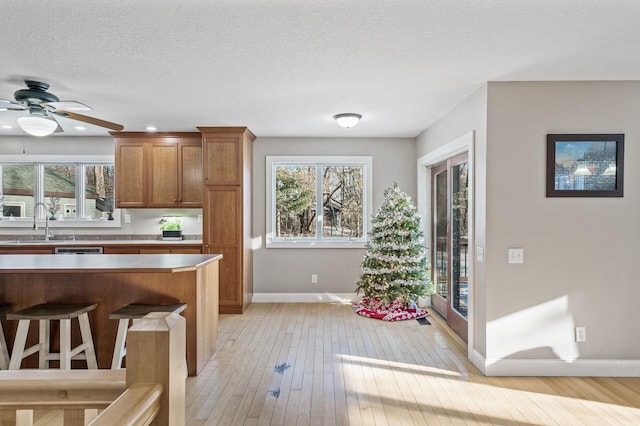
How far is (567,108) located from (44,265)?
4495 mm

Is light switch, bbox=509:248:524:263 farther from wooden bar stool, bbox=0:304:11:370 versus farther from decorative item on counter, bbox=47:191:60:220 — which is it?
decorative item on counter, bbox=47:191:60:220

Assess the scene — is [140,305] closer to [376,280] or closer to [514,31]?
[376,280]

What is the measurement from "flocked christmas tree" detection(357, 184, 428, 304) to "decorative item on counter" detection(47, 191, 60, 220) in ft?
15.7

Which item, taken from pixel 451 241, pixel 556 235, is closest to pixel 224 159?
pixel 451 241

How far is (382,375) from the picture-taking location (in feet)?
10.5

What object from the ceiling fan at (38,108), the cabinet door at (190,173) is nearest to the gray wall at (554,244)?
the ceiling fan at (38,108)

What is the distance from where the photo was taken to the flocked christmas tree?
4898 mm

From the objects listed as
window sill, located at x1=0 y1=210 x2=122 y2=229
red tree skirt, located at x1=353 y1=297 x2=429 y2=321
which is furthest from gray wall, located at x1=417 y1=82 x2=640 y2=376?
window sill, located at x1=0 y1=210 x2=122 y2=229

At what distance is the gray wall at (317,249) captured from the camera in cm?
573

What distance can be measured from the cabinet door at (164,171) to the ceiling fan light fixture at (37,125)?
2236mm

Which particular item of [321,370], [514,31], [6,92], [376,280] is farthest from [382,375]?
[6,92]

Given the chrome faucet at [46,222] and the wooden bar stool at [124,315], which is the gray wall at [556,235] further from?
the chrome faucet at [46,222]

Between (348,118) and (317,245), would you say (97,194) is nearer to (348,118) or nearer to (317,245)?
(317,245)

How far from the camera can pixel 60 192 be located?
5848 mm
